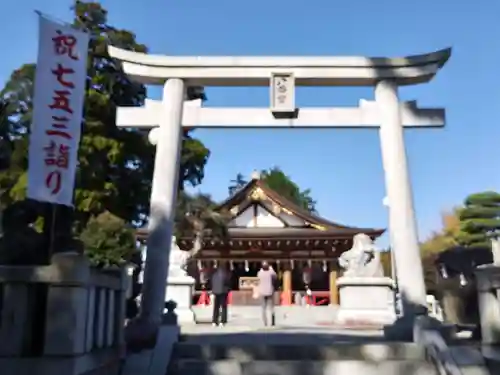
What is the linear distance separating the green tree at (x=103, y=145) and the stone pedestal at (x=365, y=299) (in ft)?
32.8

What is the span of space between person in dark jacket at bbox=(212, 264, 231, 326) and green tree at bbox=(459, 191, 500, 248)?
23.8 metres

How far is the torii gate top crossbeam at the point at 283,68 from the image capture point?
32.9 feet

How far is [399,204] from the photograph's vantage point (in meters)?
9.35

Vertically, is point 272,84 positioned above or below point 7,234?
above

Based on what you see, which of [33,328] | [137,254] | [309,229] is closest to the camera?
[33,328]

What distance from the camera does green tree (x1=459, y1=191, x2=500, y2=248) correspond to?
3419 centimetres

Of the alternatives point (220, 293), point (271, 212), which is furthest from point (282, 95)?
point (271, 212)

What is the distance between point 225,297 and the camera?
13.6 m

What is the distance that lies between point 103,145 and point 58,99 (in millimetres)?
15622

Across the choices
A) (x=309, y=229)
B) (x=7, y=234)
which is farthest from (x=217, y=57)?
(x=309, y=229)

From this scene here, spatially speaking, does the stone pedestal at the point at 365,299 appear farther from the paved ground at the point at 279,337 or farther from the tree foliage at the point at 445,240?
the tree foliage at the point at 445,240

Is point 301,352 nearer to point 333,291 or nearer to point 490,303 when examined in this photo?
point 490,303

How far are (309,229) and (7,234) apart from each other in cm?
2496

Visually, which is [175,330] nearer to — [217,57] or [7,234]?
[7,234]
